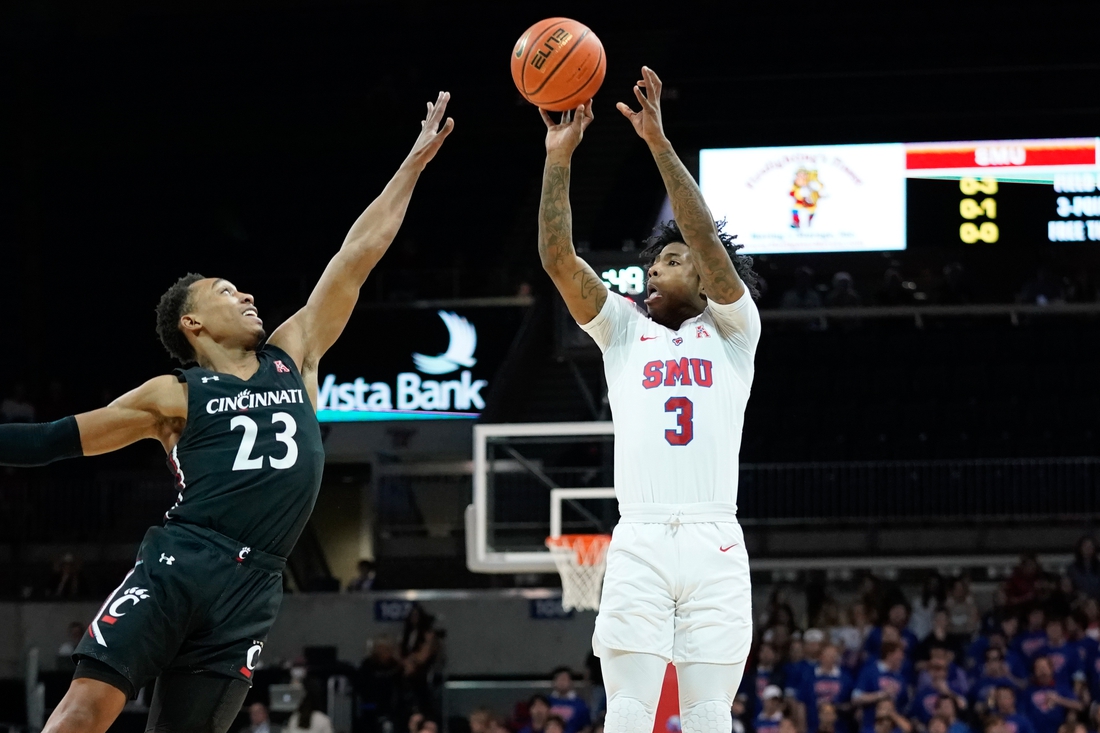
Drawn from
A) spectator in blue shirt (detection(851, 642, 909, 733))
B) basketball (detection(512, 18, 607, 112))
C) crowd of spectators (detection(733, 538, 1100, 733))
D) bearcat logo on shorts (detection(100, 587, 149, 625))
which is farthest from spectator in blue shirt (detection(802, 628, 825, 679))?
bearcat logo on shorts (detection(100, 587, 149, 625))

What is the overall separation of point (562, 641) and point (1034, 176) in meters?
7.81

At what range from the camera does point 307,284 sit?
21.6 metres

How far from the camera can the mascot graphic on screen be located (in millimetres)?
15523

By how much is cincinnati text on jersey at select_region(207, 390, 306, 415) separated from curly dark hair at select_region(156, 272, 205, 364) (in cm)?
40

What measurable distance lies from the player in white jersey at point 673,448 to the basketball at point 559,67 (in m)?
0.42

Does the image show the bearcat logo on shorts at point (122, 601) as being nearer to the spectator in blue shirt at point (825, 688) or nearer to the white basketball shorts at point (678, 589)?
the white basketball shorts at point (678, 589)

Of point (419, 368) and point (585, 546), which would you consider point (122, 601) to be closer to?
point (585, 546)

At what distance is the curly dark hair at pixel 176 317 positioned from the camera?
566 cm

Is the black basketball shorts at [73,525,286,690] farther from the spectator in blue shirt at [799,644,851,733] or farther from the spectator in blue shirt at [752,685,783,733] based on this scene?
the spectator in blue shirt at [799,644,851,733]

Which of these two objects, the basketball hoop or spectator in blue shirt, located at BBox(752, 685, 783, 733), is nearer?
the basketball hoop

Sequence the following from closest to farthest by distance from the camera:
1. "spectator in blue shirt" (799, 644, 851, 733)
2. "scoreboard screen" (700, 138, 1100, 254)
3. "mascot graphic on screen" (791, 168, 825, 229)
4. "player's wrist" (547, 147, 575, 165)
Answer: "player's wrist" (547, 147, 575, 165) → "spectator in blue shirt" (799, 644, 851, 733) → "scoreboard screen" (700, 138, 1100, 254) → "mascot graphic on screen" (791, 168, 825, 229)

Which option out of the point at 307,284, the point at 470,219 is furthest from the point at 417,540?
the point at 470,219

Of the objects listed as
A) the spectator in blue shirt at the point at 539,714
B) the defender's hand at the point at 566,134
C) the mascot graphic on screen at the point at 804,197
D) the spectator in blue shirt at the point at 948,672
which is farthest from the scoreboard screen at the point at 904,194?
the defender's hand at the point at 566,134

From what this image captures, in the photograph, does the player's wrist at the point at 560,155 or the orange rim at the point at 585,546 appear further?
the orange rim at the point at 585,546
